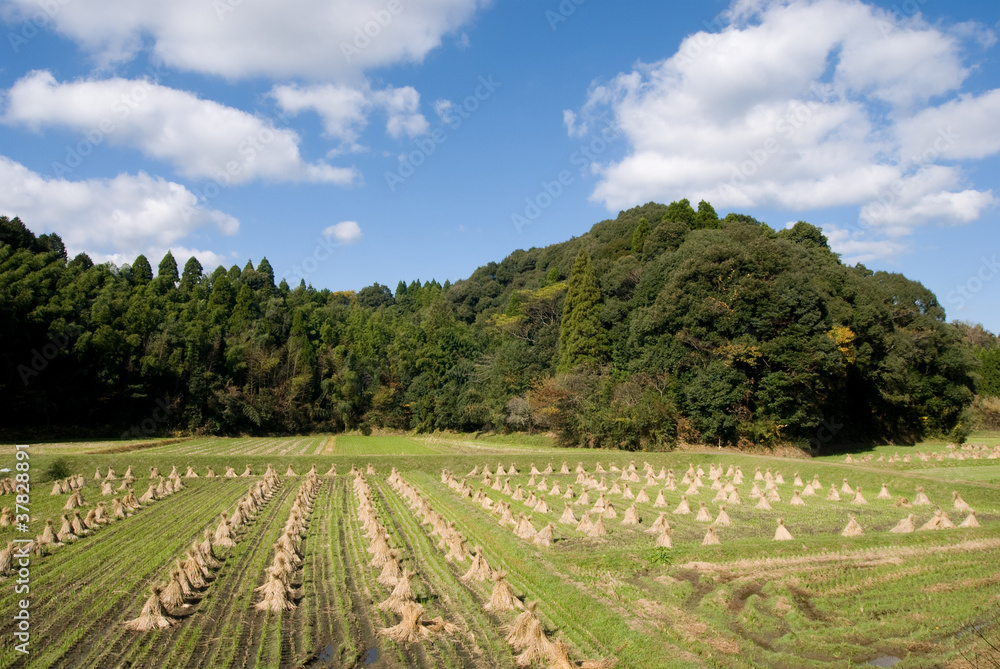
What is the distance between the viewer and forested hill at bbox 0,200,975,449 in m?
34.4

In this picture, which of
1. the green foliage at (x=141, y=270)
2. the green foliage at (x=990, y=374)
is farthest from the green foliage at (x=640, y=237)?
the green foliage at (x=141, y=270)

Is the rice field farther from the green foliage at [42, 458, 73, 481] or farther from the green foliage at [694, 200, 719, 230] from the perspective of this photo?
the green foliage at [694, 200, 719, 230]

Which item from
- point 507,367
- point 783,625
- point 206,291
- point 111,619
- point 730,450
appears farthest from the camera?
point 206,291

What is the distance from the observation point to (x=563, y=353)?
156 feet

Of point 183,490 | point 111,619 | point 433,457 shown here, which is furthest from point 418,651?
point 433,457

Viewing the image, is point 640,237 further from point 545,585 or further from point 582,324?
point 545,585

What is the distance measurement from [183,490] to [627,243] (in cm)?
5080

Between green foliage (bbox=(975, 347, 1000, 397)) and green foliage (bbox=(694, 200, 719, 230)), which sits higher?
green foliage (bbox=(694, 200, 719, 230))

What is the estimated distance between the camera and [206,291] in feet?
227

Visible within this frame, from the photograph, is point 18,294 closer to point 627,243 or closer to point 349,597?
point 349,597

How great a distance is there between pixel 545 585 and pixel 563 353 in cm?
3695

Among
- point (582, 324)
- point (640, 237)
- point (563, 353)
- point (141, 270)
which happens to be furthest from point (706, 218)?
point (141, 270)

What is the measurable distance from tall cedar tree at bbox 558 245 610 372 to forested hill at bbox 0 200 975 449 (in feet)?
0.49

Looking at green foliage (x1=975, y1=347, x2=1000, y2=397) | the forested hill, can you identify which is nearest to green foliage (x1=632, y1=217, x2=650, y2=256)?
the forested hill
